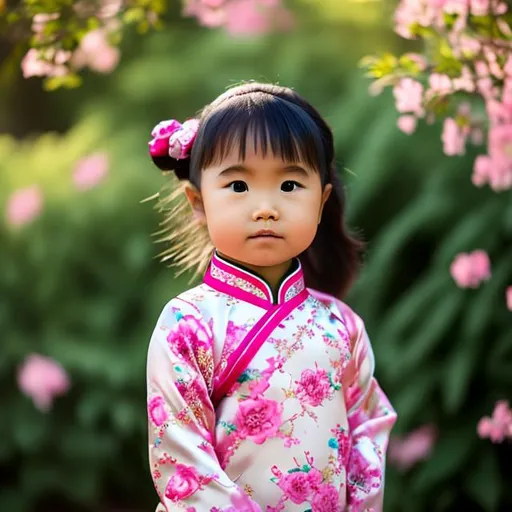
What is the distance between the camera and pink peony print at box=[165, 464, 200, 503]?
94.3 inches

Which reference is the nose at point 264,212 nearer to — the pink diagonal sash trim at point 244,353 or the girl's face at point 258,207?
the girl's face at point 258,207

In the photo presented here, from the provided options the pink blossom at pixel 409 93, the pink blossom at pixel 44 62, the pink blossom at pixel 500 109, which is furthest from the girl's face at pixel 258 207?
the pink blossom at pixel 500 109

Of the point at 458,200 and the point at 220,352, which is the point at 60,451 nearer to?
the point at 458,200

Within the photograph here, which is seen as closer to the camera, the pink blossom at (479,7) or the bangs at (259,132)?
the bangs at (259,132)

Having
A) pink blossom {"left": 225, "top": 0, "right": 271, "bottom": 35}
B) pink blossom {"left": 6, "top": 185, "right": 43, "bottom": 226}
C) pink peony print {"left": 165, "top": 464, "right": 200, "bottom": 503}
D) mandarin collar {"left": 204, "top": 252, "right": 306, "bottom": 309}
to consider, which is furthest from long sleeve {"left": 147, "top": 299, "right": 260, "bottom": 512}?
pink blossom {"left": 225, "top": 0, "right": 271, "bottom": 35}

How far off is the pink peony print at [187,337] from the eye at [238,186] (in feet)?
0.97

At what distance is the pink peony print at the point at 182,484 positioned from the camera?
2.39m

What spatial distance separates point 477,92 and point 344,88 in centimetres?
393

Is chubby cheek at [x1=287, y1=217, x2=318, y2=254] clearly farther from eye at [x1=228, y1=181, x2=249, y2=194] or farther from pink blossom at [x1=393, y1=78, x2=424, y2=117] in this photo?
pink blossom at [x1=393, y1=78, x2=424, y2=117]

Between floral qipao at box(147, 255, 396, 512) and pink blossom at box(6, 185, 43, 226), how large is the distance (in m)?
3.92

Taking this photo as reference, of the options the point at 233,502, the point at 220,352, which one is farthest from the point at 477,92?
the point at 233,502

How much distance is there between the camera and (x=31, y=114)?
32.3 ft

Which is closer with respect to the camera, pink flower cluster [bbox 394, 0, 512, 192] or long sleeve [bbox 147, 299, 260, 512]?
long sleeve [bbox 147, 299, 260, 512]

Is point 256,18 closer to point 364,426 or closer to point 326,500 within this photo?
point 364,426
